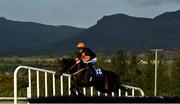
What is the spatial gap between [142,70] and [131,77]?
146 inches

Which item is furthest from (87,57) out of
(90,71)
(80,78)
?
(90,71)

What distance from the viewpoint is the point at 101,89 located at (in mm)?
12336

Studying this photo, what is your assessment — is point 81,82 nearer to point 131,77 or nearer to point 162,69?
point 131,77

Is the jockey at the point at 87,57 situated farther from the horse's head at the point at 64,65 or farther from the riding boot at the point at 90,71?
the horse's head at the point at 64,65

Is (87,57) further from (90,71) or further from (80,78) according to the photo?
(90,71)

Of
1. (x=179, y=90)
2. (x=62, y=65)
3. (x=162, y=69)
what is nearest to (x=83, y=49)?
(x=62, y=65)

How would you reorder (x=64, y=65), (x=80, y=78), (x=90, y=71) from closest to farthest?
(x=64, y=65) → (x=80, y=78) → (x=90, y=71)

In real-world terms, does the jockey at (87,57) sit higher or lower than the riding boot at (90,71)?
higher

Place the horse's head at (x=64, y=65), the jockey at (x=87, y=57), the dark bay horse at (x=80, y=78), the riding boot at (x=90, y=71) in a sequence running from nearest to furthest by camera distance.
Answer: the horse's head at (x=64, y=65) < the dark bay horse at (x=80, y=78) < the jockey at (x=87, y=57) < the riding boot at (x=90, y=71)

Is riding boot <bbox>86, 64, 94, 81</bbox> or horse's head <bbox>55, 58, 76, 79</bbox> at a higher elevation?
horse's head <bbox>55, 58, 76, 79</bbox>

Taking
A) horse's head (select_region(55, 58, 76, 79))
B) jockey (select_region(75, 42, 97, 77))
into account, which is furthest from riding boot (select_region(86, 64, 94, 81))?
horse's head (select_region(55, 58, 76, 79))

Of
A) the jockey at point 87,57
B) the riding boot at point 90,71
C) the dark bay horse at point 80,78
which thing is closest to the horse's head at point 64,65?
the dark bay horse at point 80,78

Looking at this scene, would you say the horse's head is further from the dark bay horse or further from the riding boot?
the riding boot

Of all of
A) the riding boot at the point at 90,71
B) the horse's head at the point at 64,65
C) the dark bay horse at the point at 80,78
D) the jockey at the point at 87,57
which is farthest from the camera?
the riding boot at the point at 90,71
